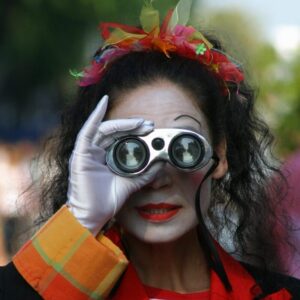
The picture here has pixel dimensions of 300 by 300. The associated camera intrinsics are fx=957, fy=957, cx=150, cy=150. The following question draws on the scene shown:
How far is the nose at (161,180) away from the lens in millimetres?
2246

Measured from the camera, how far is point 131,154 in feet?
7.23

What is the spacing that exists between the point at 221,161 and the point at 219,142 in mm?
53

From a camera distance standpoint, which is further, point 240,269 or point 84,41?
point 84,41

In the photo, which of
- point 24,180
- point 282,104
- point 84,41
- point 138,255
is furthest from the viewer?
point 84,41

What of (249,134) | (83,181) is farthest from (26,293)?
(249,134)

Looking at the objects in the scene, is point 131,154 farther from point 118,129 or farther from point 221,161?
point 221,161

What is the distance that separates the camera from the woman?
6.96ft

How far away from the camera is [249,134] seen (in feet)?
8.55

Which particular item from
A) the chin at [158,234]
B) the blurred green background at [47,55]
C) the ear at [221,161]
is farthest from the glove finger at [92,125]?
the blurred green background at [47,55]

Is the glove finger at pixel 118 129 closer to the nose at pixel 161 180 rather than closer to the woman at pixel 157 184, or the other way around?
the woman at pixel 157 184

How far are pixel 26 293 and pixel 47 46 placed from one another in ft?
49.1

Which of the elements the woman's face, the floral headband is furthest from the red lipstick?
the floral headband

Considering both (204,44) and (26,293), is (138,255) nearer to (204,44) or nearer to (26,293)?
(26,293)

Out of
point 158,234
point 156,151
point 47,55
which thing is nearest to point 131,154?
point 156,151
